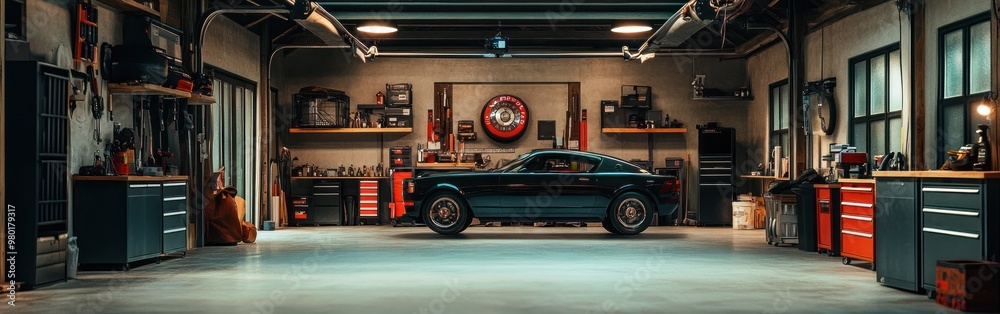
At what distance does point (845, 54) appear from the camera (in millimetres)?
12352

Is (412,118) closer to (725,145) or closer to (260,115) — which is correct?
(260,115)

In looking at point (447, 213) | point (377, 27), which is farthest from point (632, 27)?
point (447, 213)

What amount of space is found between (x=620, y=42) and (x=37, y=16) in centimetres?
1080

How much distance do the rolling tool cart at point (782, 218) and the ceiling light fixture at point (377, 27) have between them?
6.00 metres

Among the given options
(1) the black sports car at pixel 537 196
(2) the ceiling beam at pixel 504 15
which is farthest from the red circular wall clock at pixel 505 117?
(2) the ceiling beam at pixel 504 15

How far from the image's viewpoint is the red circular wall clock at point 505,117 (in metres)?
17.1

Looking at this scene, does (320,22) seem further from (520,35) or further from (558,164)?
(520,35)

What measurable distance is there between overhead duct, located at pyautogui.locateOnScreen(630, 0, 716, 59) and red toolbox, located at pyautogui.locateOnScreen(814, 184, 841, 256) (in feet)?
6.99

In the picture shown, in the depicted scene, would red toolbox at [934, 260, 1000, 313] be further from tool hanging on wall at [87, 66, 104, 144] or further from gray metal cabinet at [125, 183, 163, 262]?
tool hanging on wall at [87, 66, 104, 144]

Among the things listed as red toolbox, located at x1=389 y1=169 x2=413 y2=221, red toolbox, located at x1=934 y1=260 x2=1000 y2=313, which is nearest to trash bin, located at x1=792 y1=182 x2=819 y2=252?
red toolbox, located at x1=934 y1=260 x2=1000 y2=313

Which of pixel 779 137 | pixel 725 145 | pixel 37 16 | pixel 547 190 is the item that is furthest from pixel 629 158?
pixel 37 16

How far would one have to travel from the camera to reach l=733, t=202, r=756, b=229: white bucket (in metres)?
15.6

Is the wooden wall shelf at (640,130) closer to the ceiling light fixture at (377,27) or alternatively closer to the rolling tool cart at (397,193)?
the rolling tool cart at (397,193)

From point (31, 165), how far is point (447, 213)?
6614 mm
